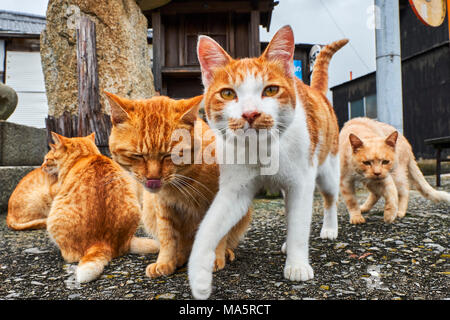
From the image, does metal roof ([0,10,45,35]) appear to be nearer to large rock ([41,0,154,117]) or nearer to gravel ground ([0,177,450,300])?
large rock ([41,0,154,117])

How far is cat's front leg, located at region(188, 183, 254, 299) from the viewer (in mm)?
1363

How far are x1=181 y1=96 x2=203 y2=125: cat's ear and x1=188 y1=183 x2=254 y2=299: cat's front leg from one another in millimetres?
434

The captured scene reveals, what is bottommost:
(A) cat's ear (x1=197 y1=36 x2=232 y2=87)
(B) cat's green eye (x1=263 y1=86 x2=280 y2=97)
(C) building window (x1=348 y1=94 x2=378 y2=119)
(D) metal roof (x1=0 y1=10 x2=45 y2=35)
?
(B) cat's green eye (x1=263 y1=86 x2=280 y2=97)

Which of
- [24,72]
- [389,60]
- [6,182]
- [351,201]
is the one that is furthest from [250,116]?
[24,72]

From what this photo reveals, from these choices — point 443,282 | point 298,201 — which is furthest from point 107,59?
point 443,282

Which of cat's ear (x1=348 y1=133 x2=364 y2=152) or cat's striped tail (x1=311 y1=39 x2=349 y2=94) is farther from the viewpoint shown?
cat's ear (x1=348 y1=133 x2=364 y2=152)

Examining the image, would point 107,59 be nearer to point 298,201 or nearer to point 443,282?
point 298,201

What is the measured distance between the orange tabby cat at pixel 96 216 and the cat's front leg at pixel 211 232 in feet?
2.13

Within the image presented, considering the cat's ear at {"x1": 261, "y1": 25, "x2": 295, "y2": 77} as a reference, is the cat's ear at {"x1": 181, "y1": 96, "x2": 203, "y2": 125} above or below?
below

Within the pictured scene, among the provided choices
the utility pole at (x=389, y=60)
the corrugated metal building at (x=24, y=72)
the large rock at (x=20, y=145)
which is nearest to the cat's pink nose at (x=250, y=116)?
the utility pole at (x=389, y=60)

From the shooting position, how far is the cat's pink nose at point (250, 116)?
1.36 m

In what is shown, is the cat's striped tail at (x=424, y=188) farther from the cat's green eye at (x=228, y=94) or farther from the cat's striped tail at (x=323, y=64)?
the cat's green eye at (x=228, y=94)

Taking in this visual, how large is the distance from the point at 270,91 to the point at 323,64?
4.15ft

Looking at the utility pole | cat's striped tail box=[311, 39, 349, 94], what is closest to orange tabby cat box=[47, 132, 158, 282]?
cat's striped tail box=[311, 39, 349, 94]
